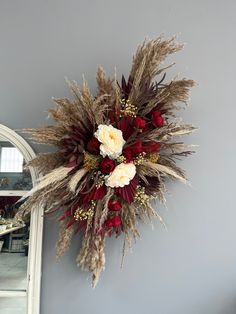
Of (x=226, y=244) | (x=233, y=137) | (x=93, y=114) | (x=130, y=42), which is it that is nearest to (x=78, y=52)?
(x=130, y=42)

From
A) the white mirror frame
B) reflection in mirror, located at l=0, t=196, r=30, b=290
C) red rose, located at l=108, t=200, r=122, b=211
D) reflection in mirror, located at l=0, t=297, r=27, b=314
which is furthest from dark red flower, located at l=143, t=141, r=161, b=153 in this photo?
reflection in mirror, located at l=0, t=297, r=27, b=314

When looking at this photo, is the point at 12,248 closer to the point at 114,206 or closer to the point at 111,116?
the point at 114,206

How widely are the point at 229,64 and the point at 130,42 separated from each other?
0.50m

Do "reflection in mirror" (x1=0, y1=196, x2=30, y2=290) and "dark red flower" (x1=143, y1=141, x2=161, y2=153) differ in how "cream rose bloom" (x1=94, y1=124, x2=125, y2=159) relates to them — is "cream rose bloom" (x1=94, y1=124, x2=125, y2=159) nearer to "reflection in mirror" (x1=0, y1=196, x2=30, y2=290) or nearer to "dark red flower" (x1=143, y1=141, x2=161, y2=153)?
"dark red flower" (x1=143, y1=141, x2=161, y2=153)

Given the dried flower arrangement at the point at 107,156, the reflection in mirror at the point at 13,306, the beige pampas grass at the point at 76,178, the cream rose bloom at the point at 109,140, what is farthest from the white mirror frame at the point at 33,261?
the cream rose bloom at the point at 109,140

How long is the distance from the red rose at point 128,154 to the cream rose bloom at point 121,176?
0.02 metres

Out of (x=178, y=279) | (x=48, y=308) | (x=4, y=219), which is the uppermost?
(x=4, y=219)

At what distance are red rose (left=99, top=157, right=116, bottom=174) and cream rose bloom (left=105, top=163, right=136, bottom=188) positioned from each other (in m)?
0.02

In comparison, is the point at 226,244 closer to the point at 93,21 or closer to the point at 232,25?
the point at 232,25

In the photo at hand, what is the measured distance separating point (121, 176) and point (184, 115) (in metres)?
0.50

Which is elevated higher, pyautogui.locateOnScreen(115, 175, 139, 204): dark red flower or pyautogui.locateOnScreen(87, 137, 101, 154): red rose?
pyautogui.locateOnScreen(87, 137, 101, 154): red rose

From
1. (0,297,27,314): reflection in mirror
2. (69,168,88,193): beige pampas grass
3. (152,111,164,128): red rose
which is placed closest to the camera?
(69,168,88,193): beige pampas grass

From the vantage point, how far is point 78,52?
1416mm

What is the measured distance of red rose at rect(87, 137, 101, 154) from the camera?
3.63ft
